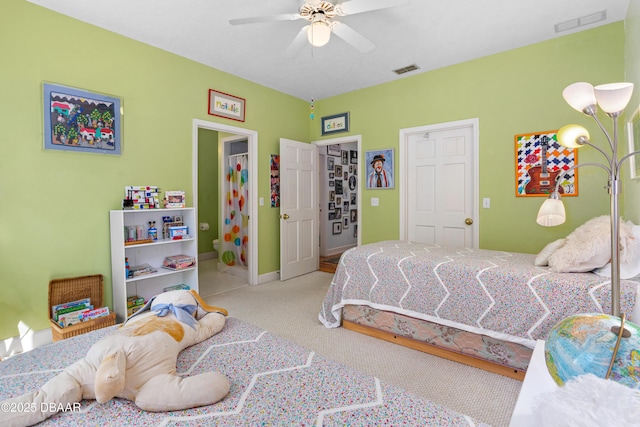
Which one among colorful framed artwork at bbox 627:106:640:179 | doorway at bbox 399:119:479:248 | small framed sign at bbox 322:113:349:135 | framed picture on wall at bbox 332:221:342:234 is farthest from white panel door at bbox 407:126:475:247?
framed picture on wall at bbox 332:221:342:234

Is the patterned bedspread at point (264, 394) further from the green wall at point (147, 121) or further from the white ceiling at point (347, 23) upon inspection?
the white ceiling at point (347, 23)

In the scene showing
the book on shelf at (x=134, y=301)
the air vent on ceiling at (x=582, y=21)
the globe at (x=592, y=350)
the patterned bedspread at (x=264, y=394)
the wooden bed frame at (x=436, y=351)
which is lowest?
the wooden bed frame at (x=436, y=351)

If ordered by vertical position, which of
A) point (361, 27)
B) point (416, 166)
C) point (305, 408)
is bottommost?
point (305, 408)

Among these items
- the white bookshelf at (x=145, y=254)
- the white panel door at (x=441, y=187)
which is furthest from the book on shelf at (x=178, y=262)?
the white panel door at (x=441, y=187)

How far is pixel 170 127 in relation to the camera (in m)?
3.31

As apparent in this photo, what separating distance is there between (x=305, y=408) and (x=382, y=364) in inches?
55.2

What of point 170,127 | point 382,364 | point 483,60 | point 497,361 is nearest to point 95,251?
point 170,127

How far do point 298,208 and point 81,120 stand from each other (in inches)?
→ 106

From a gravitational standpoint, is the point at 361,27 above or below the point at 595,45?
above

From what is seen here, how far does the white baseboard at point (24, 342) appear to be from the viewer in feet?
7.80

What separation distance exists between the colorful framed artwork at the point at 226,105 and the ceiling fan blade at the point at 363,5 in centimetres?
206

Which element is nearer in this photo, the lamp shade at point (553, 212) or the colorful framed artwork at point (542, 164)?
the lamp shade at point (553, 212)

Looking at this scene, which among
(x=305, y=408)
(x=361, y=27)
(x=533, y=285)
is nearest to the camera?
(x=305, y=408)

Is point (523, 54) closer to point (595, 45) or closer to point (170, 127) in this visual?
point (595, 45)
